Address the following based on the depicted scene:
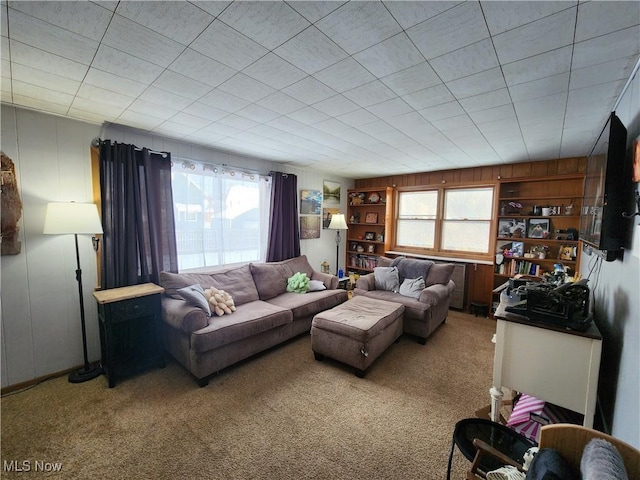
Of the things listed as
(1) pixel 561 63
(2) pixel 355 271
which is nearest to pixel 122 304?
(1) pixel 561 63

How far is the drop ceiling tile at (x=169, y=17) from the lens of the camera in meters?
1.16

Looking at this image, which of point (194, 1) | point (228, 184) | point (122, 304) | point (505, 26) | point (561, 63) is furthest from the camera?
point (228, 184)

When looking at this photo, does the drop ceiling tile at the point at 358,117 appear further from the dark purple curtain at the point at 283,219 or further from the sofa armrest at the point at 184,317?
the sofa armrest at the point at 184,317

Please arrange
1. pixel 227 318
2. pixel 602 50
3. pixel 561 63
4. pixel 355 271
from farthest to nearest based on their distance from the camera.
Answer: pixel 355 271 < pixel 227 318 < pixel 561 63 < pixel 602 50

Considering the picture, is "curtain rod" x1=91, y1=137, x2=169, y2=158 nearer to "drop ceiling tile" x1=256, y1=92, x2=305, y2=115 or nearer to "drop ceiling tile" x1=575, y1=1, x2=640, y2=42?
"drop ceiling tile" x1=256, y1=92, x2=305, y2=115

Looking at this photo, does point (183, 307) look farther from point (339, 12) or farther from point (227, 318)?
point (339, 12)

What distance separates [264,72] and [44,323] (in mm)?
2841

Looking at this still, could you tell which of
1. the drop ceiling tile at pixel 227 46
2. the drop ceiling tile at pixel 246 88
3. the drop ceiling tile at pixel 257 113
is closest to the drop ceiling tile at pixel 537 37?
the drop ceiling tile at pixel 227 46

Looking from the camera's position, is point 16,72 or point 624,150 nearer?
point 624,150

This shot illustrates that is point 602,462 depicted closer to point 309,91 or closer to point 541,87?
point 541,87

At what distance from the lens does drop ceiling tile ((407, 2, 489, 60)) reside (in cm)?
118

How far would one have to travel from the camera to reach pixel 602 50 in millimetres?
1401

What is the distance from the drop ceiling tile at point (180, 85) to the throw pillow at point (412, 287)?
122 inches

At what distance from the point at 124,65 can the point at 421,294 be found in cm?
343
